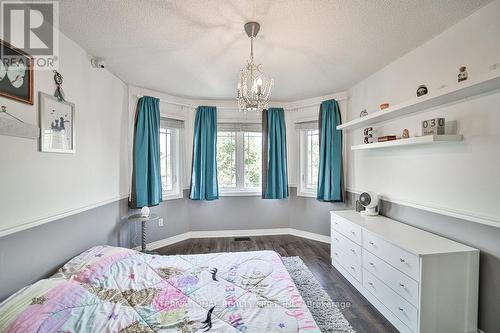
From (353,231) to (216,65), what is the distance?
2.51m

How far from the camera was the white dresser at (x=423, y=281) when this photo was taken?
159 centimetres

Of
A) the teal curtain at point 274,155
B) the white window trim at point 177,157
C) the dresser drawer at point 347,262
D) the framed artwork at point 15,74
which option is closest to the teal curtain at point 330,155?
the teal curtain at point 274,155

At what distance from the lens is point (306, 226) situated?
3969 mm

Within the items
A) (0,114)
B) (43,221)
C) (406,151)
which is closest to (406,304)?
(406,151)

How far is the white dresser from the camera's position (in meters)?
1.59

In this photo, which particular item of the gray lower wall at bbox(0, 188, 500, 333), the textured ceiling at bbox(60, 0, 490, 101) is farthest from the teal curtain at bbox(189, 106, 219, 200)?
the textured ceiling at bbox(60, 0, 490, 101)

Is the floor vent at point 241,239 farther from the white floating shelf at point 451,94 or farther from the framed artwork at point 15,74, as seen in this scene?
the framed artwork at point 15,74

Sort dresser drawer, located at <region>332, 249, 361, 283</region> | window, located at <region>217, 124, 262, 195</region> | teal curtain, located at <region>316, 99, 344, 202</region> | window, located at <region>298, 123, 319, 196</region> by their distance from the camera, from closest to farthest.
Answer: dresser drawer, located at <region>332, 249, 361, 283</region> → teal curtain, located at <region>316, 99, 344, 202</region> → window, located at <region>298, 123, 319, 196</region> → window, located at <region>217, 124, 262, 195</region>

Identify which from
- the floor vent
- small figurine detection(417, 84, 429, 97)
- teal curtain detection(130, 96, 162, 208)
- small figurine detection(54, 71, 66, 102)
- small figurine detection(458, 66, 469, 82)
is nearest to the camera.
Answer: small figurine detection(458, 66, 469, 82)

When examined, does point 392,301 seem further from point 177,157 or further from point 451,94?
point 177,157

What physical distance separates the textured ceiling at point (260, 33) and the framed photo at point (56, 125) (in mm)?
665

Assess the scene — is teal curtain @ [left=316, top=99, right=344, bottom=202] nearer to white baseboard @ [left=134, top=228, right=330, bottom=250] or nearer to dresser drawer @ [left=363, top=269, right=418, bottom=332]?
white baseboard @ [left=134, top=228, right=330, bottom=250]

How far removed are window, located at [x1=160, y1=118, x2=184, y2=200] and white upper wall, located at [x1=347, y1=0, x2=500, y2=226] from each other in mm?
3143

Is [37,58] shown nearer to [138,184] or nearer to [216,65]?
[216,65]
